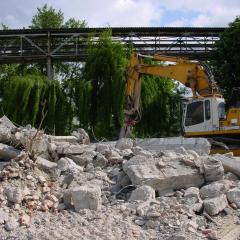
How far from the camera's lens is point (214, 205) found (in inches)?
265

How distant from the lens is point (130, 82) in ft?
56.7

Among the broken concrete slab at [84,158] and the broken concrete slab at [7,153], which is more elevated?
the broken concrete slab at [7,153]

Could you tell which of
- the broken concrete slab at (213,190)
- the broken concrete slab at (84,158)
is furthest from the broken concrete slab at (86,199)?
the broken concrete slab at (84,158)

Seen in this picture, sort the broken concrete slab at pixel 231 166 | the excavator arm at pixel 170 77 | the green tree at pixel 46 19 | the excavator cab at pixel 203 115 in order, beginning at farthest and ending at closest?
A: the green tree at pixel 46 19, the excavator arm at pixel 170 77, the excavator cab at pixel 203 115, the broken concrete slab at pixel 231 166

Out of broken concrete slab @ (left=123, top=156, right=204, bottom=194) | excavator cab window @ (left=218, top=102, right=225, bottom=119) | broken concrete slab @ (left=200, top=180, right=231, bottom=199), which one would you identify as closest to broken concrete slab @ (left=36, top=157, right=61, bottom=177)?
broken concrete slab @ (left=123, top=156, right=204, bottom=194)

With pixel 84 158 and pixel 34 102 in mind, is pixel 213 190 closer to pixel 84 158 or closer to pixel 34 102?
pixel 84 158

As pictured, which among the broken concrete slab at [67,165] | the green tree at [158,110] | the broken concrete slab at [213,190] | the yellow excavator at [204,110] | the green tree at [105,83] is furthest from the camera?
the green tree at [158,110]

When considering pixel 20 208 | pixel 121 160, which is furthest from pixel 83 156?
pixel 20 208

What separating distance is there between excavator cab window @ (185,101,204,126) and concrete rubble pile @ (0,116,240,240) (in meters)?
6.39

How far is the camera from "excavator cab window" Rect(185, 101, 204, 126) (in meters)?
15.0

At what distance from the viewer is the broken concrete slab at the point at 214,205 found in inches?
265

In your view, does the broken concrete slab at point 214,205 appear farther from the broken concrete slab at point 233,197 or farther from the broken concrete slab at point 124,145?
the broken concrete slab at point 124,145

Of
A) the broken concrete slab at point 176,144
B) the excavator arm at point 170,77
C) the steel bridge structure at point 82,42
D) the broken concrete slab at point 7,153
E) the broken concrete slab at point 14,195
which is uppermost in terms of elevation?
the steel bridge structure at point 82,42

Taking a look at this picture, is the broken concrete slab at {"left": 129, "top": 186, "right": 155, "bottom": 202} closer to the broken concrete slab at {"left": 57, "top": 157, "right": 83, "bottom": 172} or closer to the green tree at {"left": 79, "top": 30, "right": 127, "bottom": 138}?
the broken concrete slab at {"left": 57, "top": 157, "right": 83, "bottom": 172}
